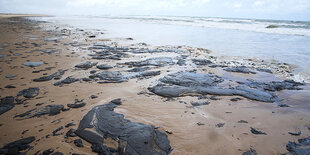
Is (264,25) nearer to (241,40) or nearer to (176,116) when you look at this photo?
(241,40)

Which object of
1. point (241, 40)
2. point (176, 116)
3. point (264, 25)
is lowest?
point (176, 116)

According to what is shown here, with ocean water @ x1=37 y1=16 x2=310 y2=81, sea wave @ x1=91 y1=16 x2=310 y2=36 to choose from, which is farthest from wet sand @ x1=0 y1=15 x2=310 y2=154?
sea wave @ x1=91 y1=16 x2=310 y2=36

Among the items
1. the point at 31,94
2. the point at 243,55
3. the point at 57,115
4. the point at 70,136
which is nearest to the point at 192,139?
the point at 70,136

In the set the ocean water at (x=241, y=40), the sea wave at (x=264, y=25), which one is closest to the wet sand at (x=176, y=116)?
the ocean water at (x=241, y=40)

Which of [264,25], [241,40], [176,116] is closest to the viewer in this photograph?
[176,116]

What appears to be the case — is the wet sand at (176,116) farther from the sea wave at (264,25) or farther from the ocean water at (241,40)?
the sea wave at (264,25)

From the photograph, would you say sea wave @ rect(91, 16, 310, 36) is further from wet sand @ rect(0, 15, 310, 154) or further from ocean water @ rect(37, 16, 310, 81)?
wet sand @ rect(0, 15, 310, 154)

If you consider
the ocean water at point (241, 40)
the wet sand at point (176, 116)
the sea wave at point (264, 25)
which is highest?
the sea wave at point (264, 25)

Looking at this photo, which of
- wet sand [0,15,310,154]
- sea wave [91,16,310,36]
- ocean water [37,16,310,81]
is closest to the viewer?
wet sand [0,15,310,154]

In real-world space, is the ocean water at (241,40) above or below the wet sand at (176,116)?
above

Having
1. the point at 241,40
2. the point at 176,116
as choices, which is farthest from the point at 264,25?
the point at 176,116

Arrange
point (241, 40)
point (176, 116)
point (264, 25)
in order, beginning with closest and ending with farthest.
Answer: point (176, 116) < point (241, 40) < point (264, 25)

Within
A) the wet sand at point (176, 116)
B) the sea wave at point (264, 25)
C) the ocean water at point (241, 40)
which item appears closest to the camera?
the wet sand at point (176, 116)

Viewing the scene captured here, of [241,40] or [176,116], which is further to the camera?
[241,40]
